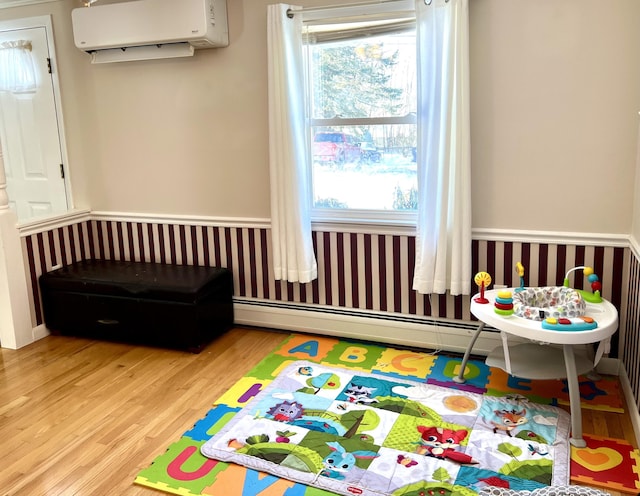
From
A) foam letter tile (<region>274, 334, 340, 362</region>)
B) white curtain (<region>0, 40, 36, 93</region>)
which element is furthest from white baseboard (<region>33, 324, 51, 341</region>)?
white curtain (<region>0, 40, 36, 93</region>)

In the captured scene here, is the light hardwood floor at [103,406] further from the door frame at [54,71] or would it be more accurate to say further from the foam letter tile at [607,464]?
the door frame at [54,71]

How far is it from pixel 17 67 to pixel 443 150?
3.24m

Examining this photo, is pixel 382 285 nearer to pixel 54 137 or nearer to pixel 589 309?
pixel 589 309

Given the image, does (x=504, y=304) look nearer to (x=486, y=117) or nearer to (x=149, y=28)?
(x=486, y=117)

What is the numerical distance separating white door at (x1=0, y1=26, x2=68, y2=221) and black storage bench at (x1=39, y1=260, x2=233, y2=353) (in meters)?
0.76

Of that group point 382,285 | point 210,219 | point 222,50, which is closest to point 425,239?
point 382,285

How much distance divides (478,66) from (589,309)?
1380mm

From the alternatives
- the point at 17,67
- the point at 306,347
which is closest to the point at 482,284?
the point at 306,347

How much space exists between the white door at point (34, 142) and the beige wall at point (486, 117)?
6.3 inches

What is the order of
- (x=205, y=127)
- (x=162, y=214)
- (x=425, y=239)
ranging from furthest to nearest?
(x=162, y=214)
(x=205, y=127)
(x=425, y=239)

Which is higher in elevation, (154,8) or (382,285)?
(154,8)

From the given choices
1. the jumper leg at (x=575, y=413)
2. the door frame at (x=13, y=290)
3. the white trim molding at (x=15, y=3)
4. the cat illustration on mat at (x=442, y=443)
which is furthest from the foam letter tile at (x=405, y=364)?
the white trim molding at (x=15, y=3)

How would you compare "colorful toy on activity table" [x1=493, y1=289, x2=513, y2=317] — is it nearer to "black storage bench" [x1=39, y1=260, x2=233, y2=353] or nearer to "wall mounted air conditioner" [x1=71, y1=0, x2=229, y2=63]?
"black storage bench" [x1=39, y1=260, x2=233, y2=353]

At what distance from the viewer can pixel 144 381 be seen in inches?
124
